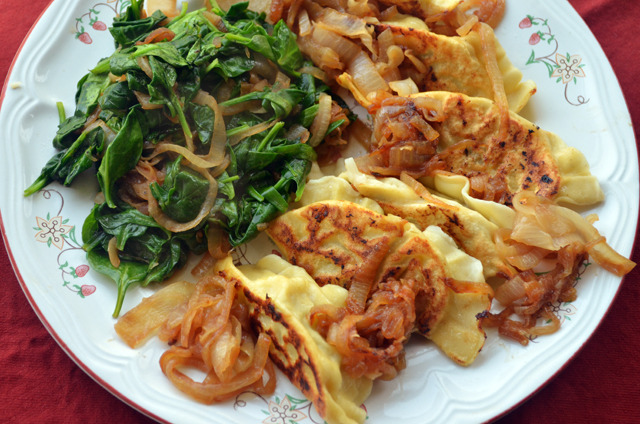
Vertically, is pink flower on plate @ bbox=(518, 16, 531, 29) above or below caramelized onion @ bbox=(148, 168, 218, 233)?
above

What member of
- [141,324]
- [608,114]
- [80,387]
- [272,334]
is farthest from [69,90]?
[608,114]

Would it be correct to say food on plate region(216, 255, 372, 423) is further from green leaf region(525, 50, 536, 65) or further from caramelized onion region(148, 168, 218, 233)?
green leaf region(525, 50, 536, 65)

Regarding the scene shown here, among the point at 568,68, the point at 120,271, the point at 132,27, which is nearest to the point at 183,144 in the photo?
the point at 120,271

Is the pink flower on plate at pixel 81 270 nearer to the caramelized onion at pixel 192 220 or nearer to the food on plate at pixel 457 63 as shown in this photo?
the caramelized onion at pixel 192 220

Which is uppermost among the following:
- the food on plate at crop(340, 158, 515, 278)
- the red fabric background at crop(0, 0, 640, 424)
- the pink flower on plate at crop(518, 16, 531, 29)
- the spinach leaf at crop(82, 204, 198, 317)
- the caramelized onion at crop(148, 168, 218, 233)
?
the pink flower on plate at crop(518, 16, 531, 29)

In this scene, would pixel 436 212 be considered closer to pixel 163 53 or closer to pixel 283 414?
pixel 283 414

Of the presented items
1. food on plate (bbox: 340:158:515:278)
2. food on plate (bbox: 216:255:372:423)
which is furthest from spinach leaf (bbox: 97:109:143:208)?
food on plate (bbox: 340:158:515:278)

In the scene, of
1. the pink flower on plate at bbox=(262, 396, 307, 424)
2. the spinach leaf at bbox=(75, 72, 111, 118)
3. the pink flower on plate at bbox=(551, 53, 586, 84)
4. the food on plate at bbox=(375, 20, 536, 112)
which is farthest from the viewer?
the pink flower on plate at bbox=(551, 53, 586, 84)
